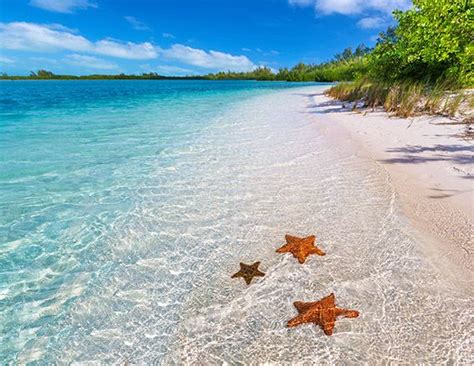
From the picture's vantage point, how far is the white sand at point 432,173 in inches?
128

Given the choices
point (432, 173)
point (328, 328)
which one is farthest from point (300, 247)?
point (432, 173)

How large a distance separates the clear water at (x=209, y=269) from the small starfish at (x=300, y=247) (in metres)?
0.11

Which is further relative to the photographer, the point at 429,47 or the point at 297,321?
the point at 429,47

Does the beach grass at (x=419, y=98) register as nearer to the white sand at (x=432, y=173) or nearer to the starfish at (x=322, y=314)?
the white sand at (x=432, y=173)

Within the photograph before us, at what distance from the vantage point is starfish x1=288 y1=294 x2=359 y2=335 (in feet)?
7.65

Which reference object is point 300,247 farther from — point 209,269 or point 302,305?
point 209,269

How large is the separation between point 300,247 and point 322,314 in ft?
3.50

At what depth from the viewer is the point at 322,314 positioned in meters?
2.38

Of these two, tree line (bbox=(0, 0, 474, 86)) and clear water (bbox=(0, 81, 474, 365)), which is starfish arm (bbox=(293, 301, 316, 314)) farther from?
tree line (bbox=(0, 0, 474, 86))

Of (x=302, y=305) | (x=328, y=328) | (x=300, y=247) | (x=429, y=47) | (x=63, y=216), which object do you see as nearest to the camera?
(x=328, y=328)

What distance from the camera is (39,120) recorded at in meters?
15.6

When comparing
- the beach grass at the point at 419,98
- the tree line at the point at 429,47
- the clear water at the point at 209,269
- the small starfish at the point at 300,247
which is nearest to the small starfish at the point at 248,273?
the clear water at the point at 209,269

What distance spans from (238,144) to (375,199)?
507 centimetres

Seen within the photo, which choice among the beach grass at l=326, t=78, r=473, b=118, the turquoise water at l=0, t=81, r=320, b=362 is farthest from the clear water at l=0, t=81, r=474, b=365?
the beach grass at l=326, t=78, r=473, b=118
